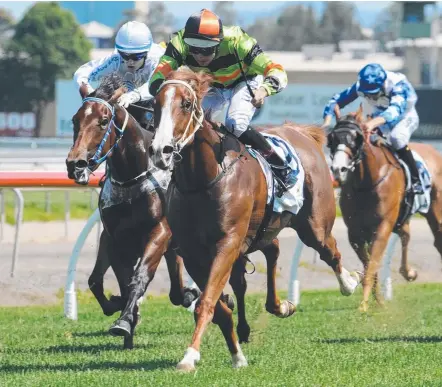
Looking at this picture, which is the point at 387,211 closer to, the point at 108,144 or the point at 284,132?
the point at 284,132

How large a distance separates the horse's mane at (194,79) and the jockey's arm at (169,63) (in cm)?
30

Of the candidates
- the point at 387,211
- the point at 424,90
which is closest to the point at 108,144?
the point at 387,211

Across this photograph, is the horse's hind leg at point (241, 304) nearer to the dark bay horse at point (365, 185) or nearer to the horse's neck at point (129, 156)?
the horse's neck at point (129, 156)

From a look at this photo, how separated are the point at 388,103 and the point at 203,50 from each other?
379 centimetres

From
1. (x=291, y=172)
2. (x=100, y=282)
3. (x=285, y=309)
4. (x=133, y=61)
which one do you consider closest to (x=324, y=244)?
(x=285, y=309)

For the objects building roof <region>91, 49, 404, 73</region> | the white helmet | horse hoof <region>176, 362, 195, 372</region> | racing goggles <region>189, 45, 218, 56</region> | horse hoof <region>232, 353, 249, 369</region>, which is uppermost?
racing goggles <region>189, 45, 218, 56</region>

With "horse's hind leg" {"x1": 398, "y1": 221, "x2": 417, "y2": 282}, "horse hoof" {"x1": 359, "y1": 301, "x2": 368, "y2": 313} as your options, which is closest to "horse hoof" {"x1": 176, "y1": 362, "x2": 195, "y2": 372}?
"horse hoof" {"x1": 359, "y1": 301, "x2": 368, "y2": 313}

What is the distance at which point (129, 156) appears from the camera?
6676 millimetres

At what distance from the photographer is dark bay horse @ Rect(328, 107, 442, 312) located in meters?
8.77

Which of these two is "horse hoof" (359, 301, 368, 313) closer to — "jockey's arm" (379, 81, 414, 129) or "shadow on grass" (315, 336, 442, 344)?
"shadow on grass" (315, 336, 442, 344)

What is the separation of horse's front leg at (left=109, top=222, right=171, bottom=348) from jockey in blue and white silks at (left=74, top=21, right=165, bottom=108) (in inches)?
32.2

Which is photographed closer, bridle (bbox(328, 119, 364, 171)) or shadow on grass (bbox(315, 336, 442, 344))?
shadow on grass (bbox(315, 336, 442, 344))

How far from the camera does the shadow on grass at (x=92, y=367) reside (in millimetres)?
5848

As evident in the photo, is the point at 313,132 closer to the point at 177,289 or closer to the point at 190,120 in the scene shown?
the point at 177,289
